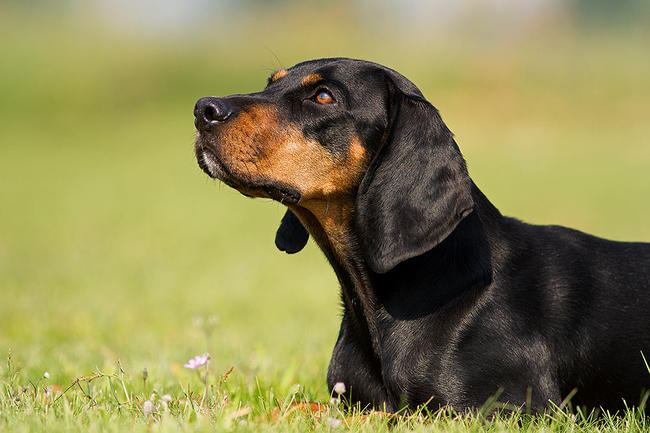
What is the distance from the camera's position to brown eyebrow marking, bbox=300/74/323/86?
389cm

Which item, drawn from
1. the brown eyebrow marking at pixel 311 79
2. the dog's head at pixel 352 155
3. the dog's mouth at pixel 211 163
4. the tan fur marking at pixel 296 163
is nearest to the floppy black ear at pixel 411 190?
the dog's head at pixel 352 155

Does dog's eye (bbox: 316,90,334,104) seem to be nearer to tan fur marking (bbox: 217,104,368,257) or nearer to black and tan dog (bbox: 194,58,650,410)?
black and tan dog (bbox: 194,58,650,410)

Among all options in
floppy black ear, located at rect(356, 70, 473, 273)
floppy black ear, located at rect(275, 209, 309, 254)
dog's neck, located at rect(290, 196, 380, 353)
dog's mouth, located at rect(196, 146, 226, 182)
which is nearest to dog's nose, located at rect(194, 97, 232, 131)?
dog's mouth, located at rect(196, 146, 226, 182)

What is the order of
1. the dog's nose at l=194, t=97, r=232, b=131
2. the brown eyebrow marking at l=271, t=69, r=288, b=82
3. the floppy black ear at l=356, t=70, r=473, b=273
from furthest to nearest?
the brown eyebrow marking at l=271, t=69, r=288, b=82 → the dog's nose at l=194, t=97, r=232, b=131 → the floppy black ear at l=356, t=70, r=473, b=273

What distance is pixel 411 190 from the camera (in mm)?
3574

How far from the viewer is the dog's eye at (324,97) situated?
384 cm

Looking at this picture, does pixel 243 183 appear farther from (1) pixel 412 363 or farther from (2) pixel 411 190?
(1) pixel 412 363

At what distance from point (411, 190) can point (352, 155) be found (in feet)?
1.24

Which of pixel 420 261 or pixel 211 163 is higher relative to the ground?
pixel 211 163

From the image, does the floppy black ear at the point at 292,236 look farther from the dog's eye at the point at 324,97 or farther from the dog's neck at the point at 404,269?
the dog's eye at the point at 324,97

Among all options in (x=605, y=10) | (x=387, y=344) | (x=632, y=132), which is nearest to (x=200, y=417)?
(x=387, y=344)

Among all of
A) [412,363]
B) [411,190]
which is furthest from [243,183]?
[412,363]

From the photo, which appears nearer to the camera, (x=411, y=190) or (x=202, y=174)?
(x=411, y=190)

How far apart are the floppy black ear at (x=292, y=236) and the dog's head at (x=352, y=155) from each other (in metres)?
0.47
